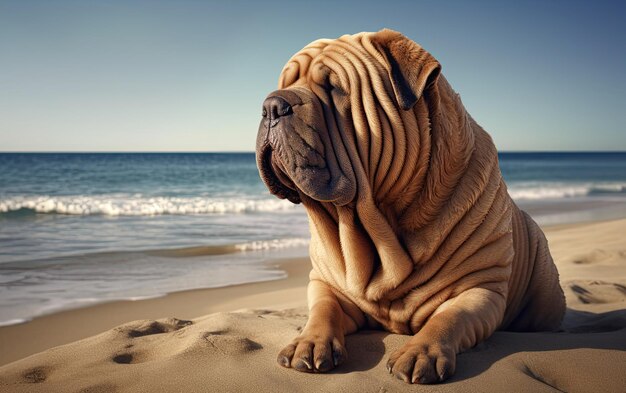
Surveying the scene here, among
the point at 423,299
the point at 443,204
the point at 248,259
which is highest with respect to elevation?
the point at 443,204

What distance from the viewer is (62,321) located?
451 cm

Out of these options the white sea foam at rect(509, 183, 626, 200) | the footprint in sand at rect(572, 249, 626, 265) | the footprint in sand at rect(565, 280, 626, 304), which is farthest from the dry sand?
the white sea foam at rect(509, 183, 626, 200)

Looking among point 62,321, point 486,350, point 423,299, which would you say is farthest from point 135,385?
point 62,321

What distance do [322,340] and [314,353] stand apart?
0.10 metres

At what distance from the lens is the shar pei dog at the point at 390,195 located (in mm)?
2551

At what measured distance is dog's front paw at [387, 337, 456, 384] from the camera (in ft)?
7.58

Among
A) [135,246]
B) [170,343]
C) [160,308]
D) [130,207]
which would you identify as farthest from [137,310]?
[130,207]

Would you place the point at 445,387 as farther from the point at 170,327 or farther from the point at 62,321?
the point at 62,321

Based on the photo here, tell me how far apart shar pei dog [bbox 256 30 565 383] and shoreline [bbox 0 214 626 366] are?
6.47 ft

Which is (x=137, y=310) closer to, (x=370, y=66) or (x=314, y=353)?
(x=314, y=353)

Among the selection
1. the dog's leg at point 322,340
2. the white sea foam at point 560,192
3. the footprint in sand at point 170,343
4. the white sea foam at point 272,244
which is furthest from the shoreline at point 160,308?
the white sea foam at point 560,192

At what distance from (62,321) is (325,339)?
9.27 ft

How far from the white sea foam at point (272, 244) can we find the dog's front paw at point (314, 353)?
5692mm

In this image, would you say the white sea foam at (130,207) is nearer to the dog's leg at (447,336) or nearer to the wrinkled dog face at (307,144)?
the dog's leg at (447,336)
